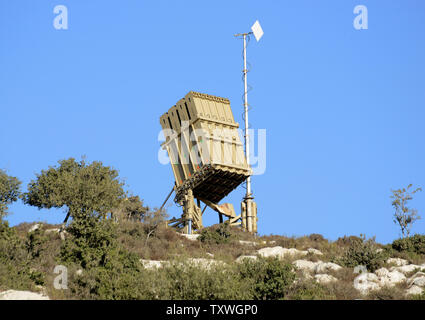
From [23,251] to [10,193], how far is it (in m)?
13.3

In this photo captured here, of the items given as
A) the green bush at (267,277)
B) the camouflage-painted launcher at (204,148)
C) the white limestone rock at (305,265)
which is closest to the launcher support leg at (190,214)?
the camouflage-painted launcher at (204,148)

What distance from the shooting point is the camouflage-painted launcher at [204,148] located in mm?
44812

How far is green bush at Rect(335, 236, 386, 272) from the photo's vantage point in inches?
1337

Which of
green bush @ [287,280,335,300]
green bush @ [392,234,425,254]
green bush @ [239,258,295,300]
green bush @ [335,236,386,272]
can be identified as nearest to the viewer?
green bush @ [287,280,335,300]

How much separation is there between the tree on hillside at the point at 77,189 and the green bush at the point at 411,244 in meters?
16.5

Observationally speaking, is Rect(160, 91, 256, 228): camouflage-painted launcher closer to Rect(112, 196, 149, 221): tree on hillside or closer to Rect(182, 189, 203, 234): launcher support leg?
Rect(182, 189, 203, 234): launcher support leg

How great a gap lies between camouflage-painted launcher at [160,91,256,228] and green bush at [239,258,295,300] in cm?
1513

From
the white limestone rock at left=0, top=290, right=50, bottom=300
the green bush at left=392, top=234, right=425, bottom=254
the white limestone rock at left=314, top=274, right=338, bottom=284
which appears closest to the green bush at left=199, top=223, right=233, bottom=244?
the green bush at left=392, top=234, right=425, bottom=254

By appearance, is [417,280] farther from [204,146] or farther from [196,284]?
[204,146]

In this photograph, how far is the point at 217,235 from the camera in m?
41.1

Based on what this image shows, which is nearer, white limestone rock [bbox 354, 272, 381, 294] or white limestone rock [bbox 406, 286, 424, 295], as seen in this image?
white limestone rock [bbox 406, 286, 424, 295]

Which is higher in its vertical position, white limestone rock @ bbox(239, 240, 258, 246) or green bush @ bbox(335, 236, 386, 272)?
white limestone rock @ bbox(239, 240, 258, 246)
